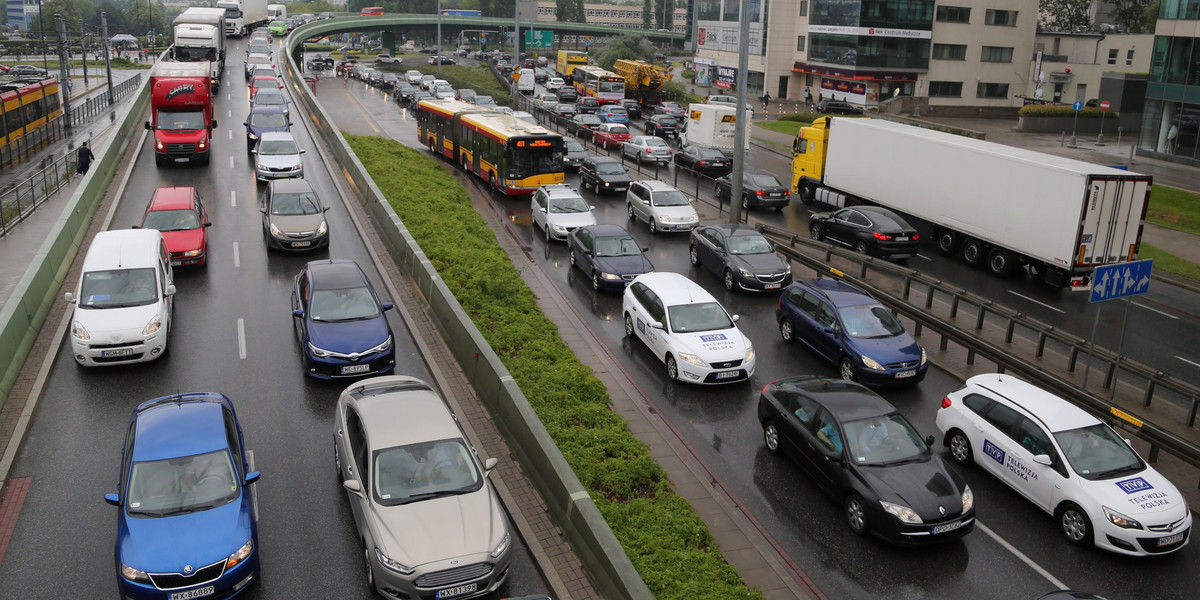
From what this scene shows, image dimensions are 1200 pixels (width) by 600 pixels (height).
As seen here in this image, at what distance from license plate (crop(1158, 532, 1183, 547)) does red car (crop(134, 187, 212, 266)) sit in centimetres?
2055

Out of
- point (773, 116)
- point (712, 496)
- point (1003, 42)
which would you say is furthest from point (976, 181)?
point (1003, 42)

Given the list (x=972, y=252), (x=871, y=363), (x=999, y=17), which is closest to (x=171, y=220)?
(x=871, y=363)

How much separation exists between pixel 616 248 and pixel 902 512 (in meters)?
13.1

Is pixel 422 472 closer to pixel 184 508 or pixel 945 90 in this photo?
pixel 184 508

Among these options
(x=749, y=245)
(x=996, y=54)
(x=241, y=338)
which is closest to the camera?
(x=241, y=338)

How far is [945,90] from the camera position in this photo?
242 feet

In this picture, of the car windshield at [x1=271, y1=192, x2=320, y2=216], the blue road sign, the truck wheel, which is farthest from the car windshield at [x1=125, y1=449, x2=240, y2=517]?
the truck wheel

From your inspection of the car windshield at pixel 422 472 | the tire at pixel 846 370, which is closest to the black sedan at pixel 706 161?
the tire at pixel 846 370

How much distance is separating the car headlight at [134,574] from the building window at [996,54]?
77797 mm

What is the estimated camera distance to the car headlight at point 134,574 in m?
9.23

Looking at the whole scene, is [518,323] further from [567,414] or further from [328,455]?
[328,455]

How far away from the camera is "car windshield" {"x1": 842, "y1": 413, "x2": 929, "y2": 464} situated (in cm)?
1259

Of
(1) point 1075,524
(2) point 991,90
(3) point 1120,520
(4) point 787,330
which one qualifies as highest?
(2) point 991,90

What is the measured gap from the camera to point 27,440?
44.3ft
